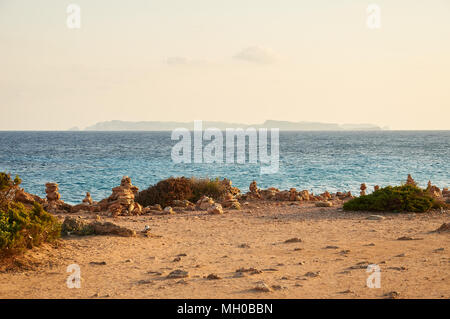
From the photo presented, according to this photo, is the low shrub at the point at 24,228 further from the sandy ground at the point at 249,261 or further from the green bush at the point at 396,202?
the green bush at the point at 396,202

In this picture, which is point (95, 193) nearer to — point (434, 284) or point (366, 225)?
point (366, 225)

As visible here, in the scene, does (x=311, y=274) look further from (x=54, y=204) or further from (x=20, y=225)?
(x=54, y=204)

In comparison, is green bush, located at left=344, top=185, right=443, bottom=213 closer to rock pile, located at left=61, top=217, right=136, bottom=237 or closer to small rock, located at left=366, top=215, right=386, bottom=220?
small rock, located at left=366, top=215, right=386, bottom=220

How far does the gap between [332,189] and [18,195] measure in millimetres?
16226

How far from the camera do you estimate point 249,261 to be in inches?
355

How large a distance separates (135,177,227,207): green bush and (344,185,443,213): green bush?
6053 millimetres

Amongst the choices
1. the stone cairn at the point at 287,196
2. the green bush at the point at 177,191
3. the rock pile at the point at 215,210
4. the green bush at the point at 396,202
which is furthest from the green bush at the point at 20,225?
the stone cairn at the point at 287,196

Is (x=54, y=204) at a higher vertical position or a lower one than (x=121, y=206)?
lower

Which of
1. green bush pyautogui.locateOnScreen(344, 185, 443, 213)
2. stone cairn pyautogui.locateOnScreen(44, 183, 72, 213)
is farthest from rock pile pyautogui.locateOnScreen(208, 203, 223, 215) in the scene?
stone cairn pyautogui.locateOnScreen(44, 183, 72, 213)

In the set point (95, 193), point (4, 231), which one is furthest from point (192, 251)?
point (95, 193)

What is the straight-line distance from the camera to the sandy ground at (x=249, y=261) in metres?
7.10

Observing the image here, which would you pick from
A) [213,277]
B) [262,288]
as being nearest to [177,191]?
[213,277]

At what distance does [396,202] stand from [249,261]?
27.1 ft
